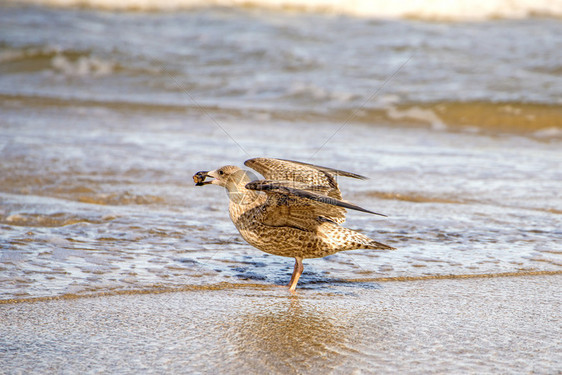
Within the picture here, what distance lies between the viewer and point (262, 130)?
28.7ft

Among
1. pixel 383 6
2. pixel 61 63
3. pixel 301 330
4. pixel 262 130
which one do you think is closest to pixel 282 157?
pixel 262 130

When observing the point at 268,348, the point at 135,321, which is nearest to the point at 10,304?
the point at 135,321

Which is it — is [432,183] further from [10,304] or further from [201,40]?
[201,40]

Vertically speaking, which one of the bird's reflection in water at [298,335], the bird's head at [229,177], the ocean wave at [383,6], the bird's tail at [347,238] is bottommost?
the bird's reflection in water at [298,335]

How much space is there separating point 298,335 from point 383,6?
56.3 feet

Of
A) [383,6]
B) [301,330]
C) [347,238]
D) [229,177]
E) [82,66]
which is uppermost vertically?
[383,6]

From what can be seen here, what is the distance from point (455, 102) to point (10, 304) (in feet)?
26.6

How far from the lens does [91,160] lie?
21.3ft

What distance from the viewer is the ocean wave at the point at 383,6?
17.0m

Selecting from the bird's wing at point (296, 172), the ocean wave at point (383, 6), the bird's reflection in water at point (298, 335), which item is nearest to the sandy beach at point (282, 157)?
the bird's reflection in water at point (298, 335)

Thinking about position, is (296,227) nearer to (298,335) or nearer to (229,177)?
(229,177)

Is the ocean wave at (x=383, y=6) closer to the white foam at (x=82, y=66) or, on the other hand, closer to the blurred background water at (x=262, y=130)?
the blurred background water at (x=262, y=130)

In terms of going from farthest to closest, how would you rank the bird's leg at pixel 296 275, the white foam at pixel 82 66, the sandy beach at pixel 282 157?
the white foam at pixel 82 66
the bird's leg at pixel 296 275
the sandy beach at pixel 282 157

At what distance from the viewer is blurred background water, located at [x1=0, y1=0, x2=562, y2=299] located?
3992 mm
